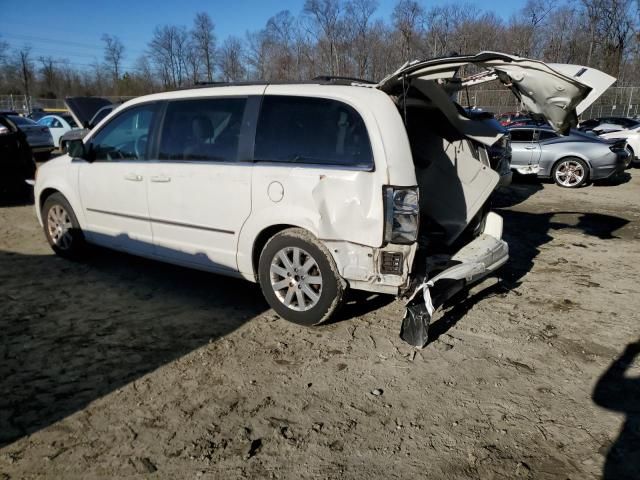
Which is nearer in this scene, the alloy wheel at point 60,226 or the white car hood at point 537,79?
the white car hood at point 537,79

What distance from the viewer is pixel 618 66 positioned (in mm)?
46594

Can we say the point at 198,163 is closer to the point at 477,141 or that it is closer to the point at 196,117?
the point at 196,117

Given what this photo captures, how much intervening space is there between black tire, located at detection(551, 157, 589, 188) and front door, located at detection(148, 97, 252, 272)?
10.5m

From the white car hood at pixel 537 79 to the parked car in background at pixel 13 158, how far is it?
26.4 ft

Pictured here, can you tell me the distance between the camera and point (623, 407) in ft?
10.3

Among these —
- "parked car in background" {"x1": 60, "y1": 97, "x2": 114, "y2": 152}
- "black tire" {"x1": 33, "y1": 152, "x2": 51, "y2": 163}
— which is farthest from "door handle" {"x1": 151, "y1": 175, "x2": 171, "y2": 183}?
"black tire" {"x1": 33, "y1": 152, "x2": 51, "y2": 163}

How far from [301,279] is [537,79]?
7.67 feet

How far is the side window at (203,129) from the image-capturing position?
4.33 metres

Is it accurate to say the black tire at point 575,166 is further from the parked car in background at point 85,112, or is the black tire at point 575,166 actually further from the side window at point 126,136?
the parked car in background at point 85,112

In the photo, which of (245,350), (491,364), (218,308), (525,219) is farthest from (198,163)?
(525,219)

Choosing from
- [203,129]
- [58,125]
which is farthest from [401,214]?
[58,125]

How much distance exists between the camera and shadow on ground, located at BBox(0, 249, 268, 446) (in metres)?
3.26

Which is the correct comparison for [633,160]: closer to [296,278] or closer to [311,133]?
[311,133]

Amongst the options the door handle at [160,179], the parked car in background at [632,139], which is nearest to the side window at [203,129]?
the door handle at [160,179]
